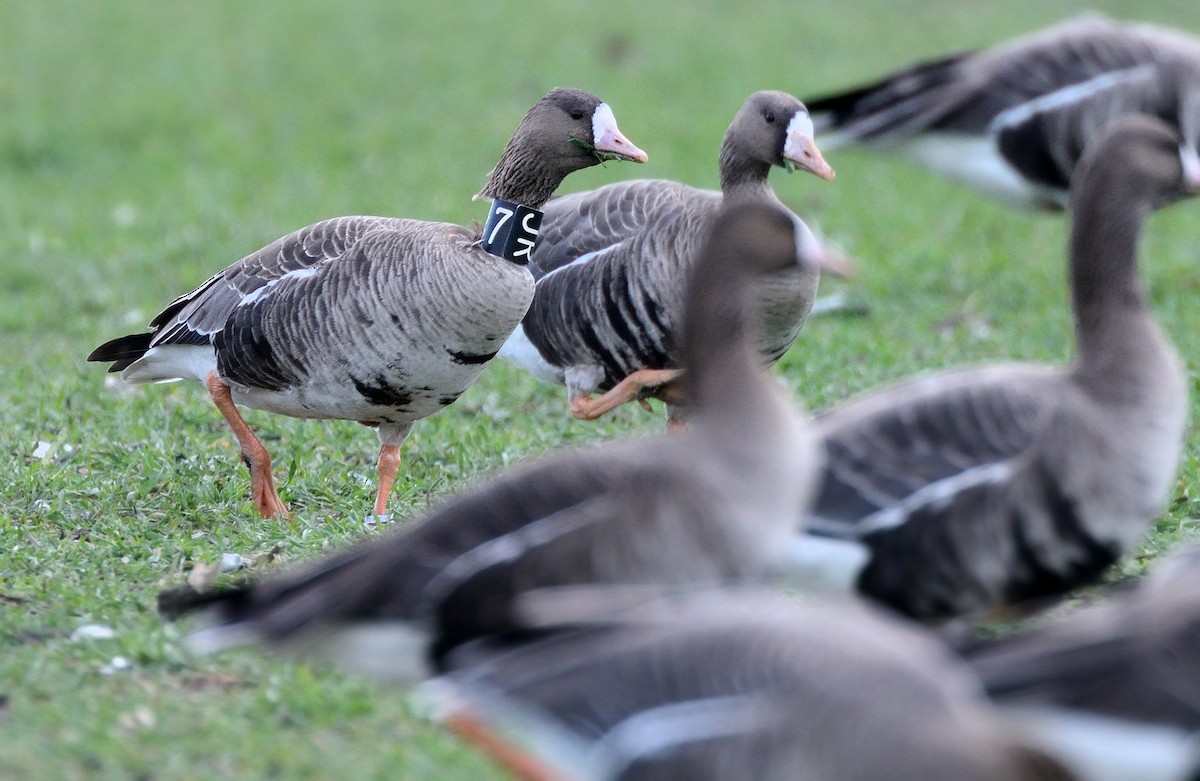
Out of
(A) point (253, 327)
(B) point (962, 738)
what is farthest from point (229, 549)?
(B) point (962, 738)

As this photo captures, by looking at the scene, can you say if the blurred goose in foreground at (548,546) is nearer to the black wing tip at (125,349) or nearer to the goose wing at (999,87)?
the black wing tip at (125,349)

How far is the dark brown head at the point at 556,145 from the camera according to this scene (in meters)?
6.07

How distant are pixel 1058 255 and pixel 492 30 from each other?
774cm

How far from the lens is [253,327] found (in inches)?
246

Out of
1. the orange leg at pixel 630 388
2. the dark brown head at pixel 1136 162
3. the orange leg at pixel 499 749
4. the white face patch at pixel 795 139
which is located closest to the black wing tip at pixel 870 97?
the white face patch at pixel 795 139

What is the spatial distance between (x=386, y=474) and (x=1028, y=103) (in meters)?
4.27

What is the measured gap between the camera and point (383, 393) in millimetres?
6055

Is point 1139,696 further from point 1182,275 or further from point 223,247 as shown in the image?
point 223,247

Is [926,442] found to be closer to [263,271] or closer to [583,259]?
[583,259]

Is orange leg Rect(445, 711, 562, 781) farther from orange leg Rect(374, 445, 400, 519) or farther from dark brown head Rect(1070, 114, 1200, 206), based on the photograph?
orange leg Rect(374, 445, 400, 519)

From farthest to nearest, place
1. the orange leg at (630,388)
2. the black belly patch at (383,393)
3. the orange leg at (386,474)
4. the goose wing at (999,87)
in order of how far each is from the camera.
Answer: the goose wing at (999,87), the orange leg at (630,388), the orange leg at (386,474), the black belly patch at (383,393)

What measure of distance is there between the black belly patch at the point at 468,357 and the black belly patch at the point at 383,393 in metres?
0.24

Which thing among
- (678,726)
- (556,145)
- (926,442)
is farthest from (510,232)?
(678,726)

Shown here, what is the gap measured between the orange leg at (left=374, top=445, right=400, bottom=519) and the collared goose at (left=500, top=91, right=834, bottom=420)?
81 centimetres
